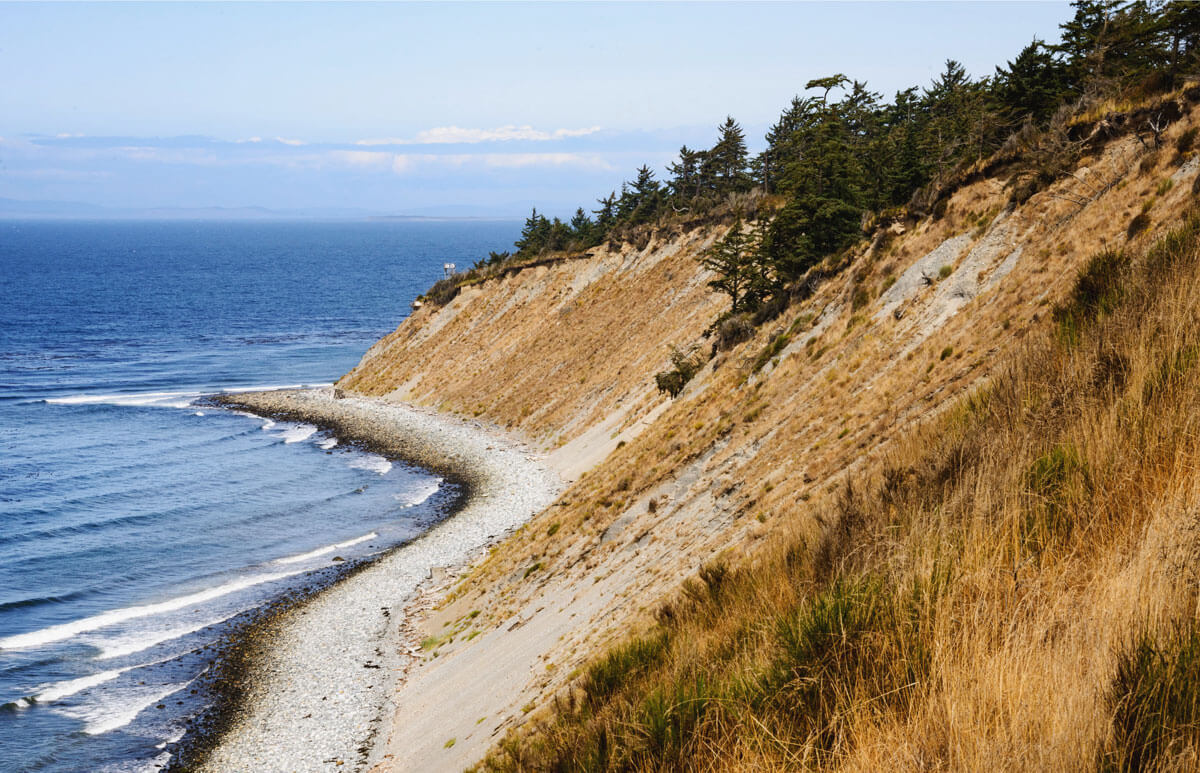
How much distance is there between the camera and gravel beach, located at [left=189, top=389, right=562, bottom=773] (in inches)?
805

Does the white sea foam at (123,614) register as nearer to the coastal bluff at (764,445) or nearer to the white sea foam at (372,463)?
the coastal bluff at (764,445)

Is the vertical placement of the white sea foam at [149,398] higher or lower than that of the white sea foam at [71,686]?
higher

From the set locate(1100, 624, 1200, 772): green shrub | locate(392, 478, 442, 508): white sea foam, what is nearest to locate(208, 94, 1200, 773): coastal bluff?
locate(1100, 624, 1200, 772): green shrub

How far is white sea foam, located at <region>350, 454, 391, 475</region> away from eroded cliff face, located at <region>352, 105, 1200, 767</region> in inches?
698

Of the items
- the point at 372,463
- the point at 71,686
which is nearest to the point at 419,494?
the point at 372,463

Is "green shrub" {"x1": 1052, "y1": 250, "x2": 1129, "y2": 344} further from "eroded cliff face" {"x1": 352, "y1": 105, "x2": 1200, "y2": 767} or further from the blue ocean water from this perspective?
the blue ocean water

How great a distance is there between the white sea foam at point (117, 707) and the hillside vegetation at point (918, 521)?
8290 mm

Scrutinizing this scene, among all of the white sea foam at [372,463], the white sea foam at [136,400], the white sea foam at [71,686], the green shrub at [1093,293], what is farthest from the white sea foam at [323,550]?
the white sea foam at [136,400]

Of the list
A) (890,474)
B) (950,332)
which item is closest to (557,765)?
(890,474)

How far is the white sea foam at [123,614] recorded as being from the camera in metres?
28.1

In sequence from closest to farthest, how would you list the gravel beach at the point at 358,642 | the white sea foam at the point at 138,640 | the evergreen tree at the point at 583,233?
1. the gravel beach at the point at 358,642
2. the white sea foam at the point at 138,640
3. the evergreen tree at the point at 583,233

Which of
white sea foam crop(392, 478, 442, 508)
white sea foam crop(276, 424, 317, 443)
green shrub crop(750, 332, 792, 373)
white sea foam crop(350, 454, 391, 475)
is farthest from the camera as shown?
white sea foam crop(276, 424, 317, 443)

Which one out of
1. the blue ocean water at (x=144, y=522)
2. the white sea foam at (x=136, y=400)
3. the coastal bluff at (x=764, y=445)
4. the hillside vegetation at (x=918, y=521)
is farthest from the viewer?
the white sea foam at (x=136, y=400)

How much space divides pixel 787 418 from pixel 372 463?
3539 centimetres
